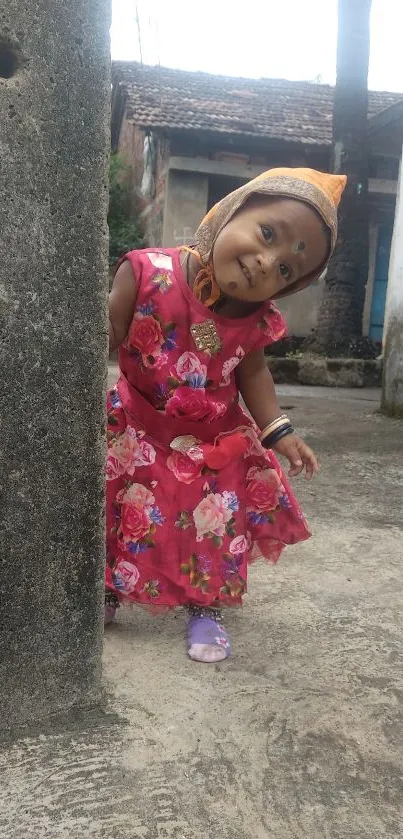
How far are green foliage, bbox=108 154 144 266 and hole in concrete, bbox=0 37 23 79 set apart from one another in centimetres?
1108

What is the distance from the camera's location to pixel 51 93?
106 centimetres

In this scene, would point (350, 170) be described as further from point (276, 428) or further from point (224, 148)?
point (276, 428)

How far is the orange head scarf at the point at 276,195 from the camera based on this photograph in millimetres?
1419

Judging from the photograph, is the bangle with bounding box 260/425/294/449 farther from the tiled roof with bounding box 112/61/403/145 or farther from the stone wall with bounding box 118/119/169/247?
the stone wall with bounding box 118/119/169/247

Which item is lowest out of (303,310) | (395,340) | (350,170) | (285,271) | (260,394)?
(303,310)

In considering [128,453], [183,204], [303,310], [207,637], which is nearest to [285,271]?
[128,453]

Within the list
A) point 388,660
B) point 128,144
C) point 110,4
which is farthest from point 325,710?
point 128,144

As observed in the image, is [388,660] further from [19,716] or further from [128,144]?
[128,144]

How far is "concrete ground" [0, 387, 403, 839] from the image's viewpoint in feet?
3.29

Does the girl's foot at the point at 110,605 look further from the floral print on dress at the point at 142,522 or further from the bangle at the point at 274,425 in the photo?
the bangle at the point at 274,425

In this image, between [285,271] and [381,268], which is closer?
[285,271]

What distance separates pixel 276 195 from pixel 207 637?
97 centimetres

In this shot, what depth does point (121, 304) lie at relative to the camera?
1557 mm

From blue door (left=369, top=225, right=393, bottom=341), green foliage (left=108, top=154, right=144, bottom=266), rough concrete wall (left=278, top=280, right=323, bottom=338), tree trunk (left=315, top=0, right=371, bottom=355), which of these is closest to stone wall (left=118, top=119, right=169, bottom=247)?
green foliage (left=108, top=154, right=144, bottom=266)
